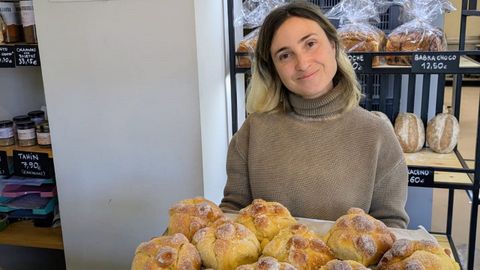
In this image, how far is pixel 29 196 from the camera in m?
1.89

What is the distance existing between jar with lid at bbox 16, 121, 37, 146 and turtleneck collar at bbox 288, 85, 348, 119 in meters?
1.11

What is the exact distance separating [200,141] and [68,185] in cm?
56

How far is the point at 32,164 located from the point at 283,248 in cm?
139

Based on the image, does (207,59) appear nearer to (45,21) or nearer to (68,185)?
(45,21)

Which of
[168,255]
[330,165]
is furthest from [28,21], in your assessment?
[168,255]

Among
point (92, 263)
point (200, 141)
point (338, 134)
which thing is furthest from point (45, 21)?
point (338, 134)

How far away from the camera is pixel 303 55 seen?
41.1 inches

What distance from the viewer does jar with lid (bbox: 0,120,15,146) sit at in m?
1.75

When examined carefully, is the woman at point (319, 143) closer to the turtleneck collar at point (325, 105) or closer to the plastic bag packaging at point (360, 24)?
the turtleneck collar at point (325, 105)

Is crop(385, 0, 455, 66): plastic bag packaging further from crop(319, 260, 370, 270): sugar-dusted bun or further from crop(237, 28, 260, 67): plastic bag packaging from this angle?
crop(319, 260, 370, 270): sugar-dusted bun

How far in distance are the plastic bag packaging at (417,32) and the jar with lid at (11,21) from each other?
136cm

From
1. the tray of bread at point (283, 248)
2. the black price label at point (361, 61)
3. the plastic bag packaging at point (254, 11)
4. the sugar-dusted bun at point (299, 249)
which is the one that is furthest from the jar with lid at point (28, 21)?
the sugar-dusted bun at point (299, 249)

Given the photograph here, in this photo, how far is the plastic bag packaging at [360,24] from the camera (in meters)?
1.54

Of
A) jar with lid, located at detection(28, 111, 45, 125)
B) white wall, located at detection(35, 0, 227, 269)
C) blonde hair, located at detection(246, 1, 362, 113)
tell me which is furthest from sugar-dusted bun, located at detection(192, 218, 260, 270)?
jar with lid, located at detection(28, 111, 45, 125)
